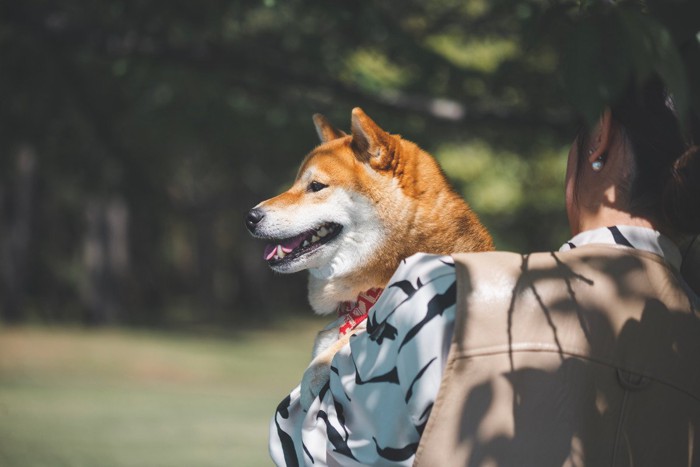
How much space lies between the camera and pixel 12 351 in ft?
74.4

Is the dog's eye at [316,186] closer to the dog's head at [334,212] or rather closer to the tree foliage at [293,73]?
the dog's head at [334,212]

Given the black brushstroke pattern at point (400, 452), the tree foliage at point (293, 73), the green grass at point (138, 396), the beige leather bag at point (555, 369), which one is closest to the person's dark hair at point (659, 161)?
the beige leather bag at point (555, 369)

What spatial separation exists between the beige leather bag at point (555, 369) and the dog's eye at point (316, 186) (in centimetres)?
126

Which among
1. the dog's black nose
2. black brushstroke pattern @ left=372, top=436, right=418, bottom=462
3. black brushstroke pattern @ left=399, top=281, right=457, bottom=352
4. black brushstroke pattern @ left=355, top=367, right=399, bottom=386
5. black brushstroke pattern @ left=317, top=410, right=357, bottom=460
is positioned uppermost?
black brushstroke pattern @ left=399, top=281, right=457, bottom=352

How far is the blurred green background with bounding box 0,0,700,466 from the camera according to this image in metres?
Result: 1.62

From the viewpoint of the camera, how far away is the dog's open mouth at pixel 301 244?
302 cm

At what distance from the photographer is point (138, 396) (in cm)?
1741

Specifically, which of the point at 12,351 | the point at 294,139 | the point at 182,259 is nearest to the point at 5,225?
the point at 12,351

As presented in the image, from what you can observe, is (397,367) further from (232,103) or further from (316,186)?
(232,103)

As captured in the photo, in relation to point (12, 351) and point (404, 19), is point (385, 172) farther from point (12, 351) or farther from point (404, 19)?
point (12, 351)

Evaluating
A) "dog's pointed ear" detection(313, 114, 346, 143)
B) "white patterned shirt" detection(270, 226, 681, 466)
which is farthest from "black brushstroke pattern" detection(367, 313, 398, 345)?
"dog's pointed ear" detection(313, 114, 346, 143)

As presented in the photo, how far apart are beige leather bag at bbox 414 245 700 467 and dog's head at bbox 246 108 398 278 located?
97cm

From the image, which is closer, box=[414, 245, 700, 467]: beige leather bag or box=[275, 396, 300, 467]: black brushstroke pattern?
box=[414, 245, 700, 467]: beige leather bag

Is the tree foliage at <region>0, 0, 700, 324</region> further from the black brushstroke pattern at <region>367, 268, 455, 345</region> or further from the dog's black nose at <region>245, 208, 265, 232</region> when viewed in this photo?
the dog's black nose at <region>245, 208, 265, 232</region>
